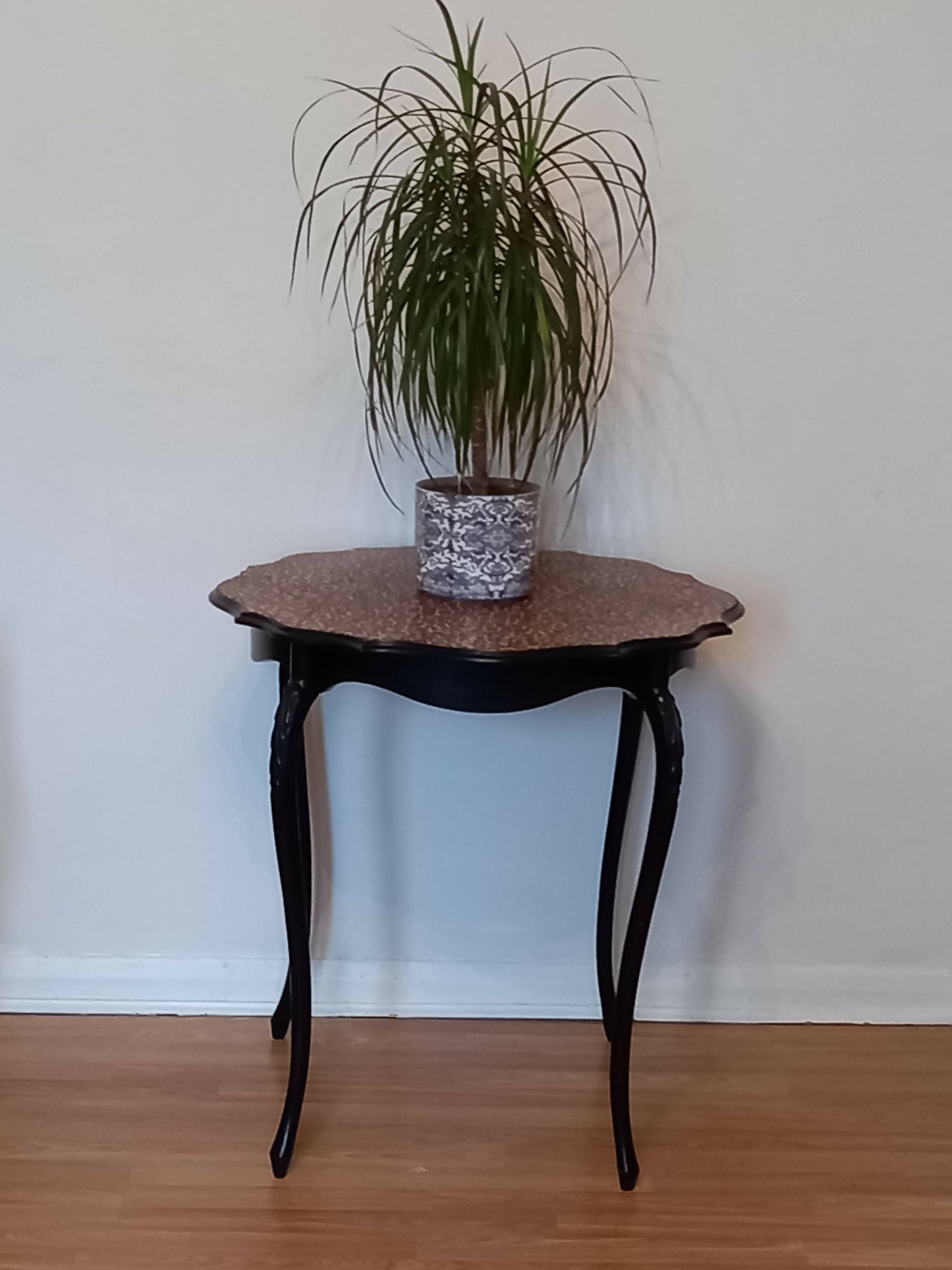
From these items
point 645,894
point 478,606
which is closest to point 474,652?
point 478,606

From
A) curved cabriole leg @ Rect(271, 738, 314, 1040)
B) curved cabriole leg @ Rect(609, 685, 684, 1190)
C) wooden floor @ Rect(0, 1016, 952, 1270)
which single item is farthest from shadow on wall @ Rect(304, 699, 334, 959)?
curved cabriole leg @ Rect(609, 685, 684, 1190)

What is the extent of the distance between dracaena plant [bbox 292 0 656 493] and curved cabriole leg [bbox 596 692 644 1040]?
1.30ft

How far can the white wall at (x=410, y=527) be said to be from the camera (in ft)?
5.24

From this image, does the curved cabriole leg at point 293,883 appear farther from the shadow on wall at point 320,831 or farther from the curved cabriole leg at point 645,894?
the curved cabriole leg at point 645,894

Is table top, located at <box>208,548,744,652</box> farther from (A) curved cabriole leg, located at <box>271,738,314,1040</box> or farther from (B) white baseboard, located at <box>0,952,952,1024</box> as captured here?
(B) white baseboard, located at <box>0,952,952,1024</box>

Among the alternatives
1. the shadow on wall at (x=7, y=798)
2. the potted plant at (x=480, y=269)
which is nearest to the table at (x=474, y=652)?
the potted plant at (x=480, y=269)

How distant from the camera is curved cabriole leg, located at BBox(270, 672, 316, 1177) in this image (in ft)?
4.59

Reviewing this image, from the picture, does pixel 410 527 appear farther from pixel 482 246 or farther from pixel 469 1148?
pixel 469 1148

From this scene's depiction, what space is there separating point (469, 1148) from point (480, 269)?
3.96ft

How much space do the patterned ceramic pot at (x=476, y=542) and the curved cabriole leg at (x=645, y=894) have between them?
0.24 m

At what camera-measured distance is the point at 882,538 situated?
177cm

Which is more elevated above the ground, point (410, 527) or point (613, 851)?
point (410, 527)

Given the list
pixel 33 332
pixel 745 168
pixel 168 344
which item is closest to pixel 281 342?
pixel 168 344

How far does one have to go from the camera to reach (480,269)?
4.43 feet
